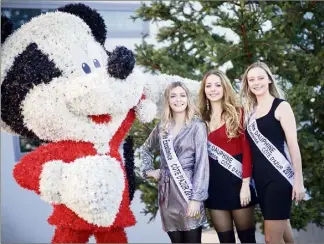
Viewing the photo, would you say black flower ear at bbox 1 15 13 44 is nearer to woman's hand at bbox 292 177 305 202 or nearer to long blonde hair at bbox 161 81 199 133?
long blonde hair at bbox 161 81 199 133

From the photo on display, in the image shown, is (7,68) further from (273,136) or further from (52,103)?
(273,136)

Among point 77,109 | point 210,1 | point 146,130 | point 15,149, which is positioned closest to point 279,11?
point 210,1

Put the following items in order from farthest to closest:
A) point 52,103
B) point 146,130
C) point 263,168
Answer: point 146,130 < point 263,168 < point 52,103

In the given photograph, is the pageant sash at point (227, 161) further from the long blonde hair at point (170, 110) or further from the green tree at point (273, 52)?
the green tree at point (273, 52)

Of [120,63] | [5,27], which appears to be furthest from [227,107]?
[5,27]

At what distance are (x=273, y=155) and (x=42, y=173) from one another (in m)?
1.26

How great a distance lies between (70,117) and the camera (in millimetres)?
2457

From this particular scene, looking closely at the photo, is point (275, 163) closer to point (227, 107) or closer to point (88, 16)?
point (227, 107)

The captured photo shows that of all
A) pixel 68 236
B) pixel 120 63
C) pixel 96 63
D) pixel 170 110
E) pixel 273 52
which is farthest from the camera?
pixel 273 52

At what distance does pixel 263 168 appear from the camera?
258 cm

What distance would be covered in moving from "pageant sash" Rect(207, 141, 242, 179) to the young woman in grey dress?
10 centimetres

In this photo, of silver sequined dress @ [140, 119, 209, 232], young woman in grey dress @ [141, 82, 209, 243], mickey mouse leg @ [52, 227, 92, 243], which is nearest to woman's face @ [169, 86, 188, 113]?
young woman in grey dress @ [141, 82, 209, 243]

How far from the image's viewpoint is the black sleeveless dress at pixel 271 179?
2545 millimetres

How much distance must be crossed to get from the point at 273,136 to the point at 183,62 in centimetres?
165
